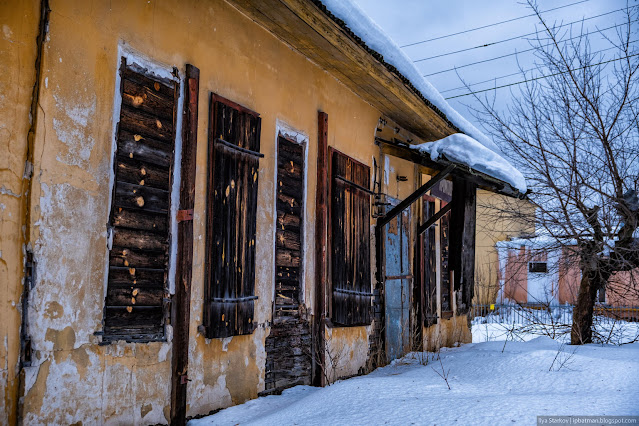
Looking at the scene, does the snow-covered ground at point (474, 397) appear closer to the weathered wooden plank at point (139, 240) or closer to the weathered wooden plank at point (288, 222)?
the weathered wooden plank at point (139, 240)

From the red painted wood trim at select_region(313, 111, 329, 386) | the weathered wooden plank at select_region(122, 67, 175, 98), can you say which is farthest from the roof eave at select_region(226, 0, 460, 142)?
the weathered wooden plank at select_region(122, 67, 175, 98)

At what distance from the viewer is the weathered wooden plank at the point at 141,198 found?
3340 millimetres

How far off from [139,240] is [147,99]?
92 cm

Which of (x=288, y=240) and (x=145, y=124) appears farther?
(x=288, y=240)

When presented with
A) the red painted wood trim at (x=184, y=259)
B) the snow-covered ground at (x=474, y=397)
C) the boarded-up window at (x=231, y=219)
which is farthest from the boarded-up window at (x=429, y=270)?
the red painted wood trim at (x=184, y=259)

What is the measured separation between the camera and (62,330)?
294cm

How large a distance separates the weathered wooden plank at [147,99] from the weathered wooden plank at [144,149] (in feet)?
0.62

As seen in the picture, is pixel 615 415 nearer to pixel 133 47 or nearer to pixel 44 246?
pixel 44 246

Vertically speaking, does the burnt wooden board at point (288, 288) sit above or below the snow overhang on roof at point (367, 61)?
below

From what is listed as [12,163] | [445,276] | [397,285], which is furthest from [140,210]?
[445,276]

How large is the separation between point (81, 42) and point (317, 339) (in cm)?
350

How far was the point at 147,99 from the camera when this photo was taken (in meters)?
3.56

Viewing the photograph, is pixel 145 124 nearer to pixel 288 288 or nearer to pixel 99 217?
pixel 99 217

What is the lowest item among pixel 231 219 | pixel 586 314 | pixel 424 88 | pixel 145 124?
pixel 586 314
